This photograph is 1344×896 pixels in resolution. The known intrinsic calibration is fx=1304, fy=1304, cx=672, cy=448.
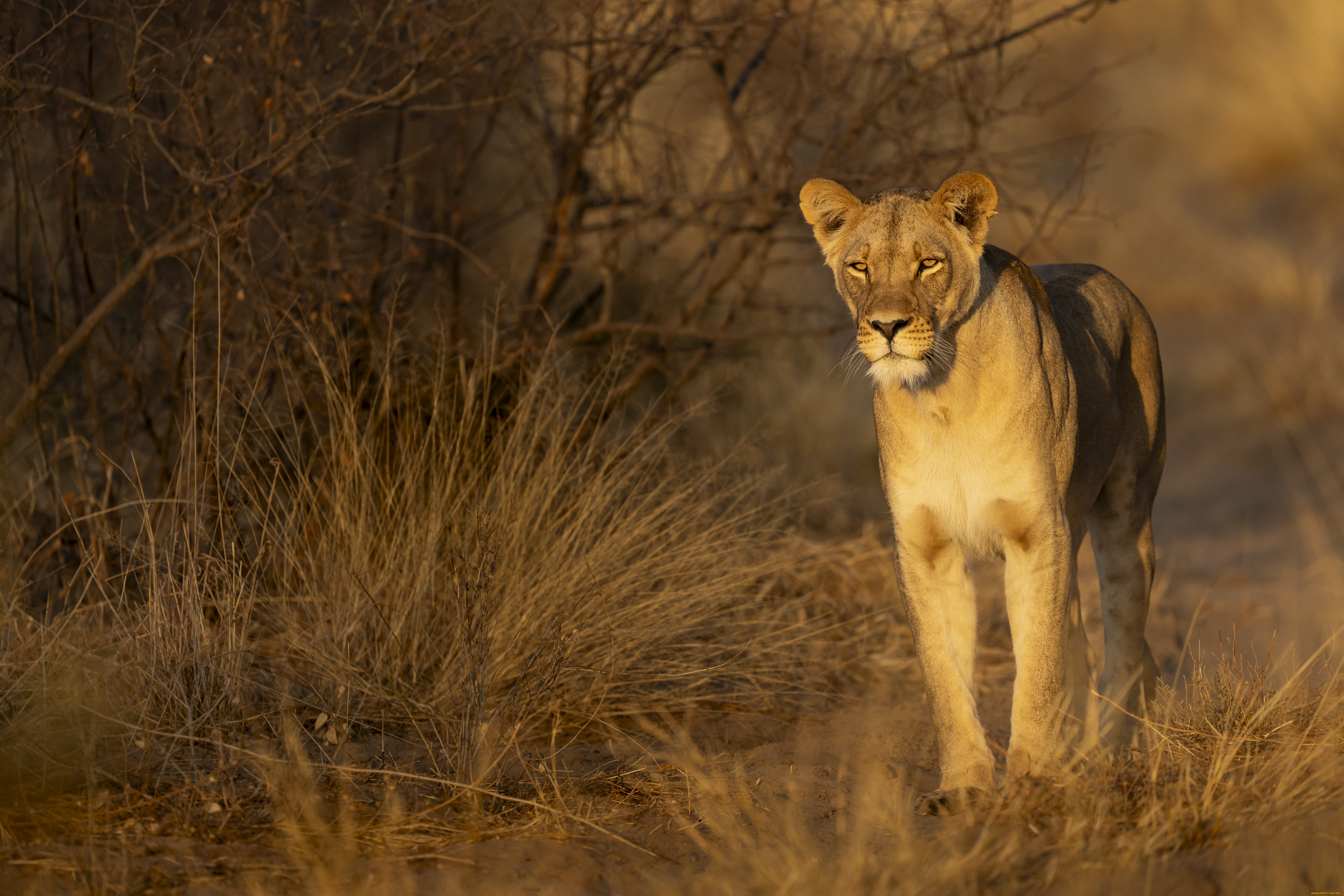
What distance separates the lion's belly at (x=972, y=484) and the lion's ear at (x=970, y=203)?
23.1 inches

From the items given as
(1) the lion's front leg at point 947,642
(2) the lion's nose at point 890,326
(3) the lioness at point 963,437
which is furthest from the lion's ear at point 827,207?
(1) the lion's front leg at point 947,642

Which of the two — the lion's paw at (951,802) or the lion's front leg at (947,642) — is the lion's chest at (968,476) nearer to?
the lion's front leg at (947,642)

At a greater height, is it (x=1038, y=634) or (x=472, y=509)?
(x=1038, y=634)

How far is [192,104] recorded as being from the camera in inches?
194

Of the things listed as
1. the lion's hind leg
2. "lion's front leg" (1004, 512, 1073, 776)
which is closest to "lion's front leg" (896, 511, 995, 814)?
"lion's front leg" (1004, 512, 1073, 776)

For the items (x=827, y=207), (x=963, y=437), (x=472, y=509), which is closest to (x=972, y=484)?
(x=963, y=437)

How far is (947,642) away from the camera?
402cm

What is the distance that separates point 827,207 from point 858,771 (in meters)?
1.85

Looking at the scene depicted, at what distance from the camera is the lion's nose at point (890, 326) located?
12.0ft

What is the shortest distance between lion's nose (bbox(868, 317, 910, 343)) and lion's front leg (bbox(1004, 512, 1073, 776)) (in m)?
0.73

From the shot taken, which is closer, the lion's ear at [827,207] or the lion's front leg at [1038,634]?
the lion's front leg at [1038,634]

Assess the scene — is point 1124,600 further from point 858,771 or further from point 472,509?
point 472,509

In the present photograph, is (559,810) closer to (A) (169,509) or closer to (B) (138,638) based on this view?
(B) (138,638)

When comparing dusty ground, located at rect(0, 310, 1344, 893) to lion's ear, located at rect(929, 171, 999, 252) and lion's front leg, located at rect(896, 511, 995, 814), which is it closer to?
lion's front leg, located at rect(896, 511, 995, 814)
